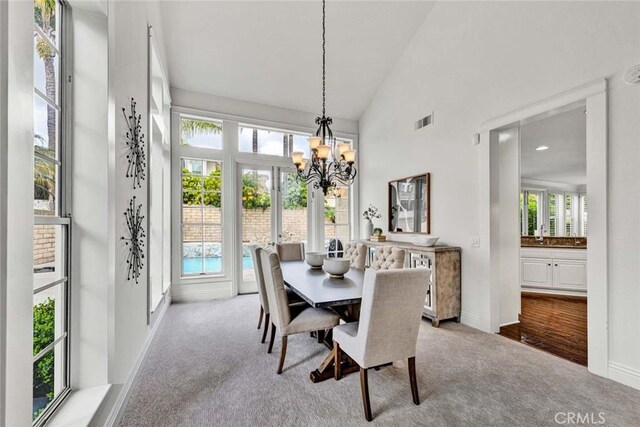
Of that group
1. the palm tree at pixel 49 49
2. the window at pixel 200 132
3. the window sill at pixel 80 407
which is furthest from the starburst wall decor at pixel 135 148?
the window at pixel 200 132

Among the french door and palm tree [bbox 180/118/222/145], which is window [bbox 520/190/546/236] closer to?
the french door

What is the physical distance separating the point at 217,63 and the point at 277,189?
2.13 m

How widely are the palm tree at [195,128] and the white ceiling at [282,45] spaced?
0.50 meters

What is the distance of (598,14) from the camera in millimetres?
2283

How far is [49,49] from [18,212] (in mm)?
1027

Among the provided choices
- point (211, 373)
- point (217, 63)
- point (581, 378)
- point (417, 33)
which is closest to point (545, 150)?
point (417, 33)

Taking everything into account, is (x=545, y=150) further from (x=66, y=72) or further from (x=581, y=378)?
(x=66, y=72)

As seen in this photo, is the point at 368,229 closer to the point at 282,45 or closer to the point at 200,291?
the point at 200,291

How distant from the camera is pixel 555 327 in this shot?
10.8ft

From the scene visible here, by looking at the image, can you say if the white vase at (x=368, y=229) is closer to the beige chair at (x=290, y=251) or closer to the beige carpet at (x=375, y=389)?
the beige chair at (x=290, y=251)

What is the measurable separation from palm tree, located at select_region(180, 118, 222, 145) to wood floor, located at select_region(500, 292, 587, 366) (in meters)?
4.93

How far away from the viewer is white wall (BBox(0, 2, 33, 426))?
2.84ft

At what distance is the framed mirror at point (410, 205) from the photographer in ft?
13.1

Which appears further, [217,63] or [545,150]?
[545,150]
